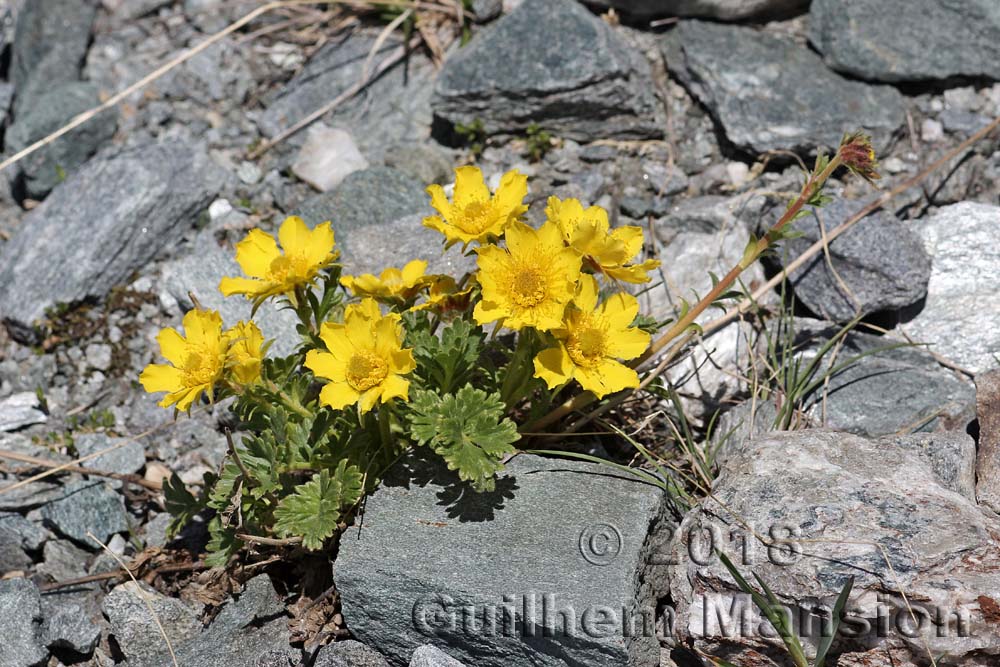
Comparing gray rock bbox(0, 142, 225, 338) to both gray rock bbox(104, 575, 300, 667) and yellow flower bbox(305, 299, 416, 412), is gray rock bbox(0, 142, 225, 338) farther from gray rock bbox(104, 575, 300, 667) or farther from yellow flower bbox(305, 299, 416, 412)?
yellow flower bbox(305, 299, 416, 412)

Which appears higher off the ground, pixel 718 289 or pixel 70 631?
pixel 718 289

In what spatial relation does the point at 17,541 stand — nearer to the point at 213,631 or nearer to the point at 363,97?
the point at 213,631

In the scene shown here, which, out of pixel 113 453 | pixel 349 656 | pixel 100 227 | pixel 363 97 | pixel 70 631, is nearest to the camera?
pixel 349 656

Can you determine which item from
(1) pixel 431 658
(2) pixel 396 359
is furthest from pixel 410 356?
(1) pixel 431 658

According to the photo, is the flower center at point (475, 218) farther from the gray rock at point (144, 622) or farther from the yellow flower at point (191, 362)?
the gray rock at point (144, 622)

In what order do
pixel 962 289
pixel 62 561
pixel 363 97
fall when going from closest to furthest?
pixel 62 561, pixel 962 289, pixel 363 97

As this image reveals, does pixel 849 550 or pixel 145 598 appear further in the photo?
pixel 145 598
